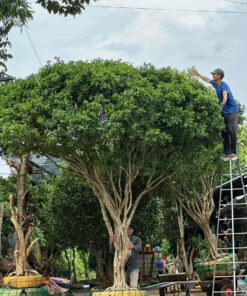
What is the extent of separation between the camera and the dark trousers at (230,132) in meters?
11.6

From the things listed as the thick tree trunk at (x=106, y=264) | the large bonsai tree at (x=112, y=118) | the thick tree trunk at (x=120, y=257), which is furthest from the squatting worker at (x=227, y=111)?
the thick tree trunk at (x=106, y=264)

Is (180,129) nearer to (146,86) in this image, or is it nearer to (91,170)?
(146,86)

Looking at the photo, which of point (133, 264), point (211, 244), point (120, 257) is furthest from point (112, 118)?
point (211, 244)

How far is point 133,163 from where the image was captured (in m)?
11.7

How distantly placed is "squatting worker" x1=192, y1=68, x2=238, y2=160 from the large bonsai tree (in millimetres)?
280

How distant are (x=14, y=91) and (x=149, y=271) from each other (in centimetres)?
1214

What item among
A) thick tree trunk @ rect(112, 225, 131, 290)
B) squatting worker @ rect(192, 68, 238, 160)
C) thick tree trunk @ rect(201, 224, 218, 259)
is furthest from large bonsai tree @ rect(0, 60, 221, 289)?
thick tree trunk @ rect(201, 224, 218, 259)

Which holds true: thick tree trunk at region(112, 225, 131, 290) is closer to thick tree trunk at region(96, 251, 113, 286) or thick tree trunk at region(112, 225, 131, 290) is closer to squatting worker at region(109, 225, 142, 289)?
squatting worker at region(109, 225, 142, 289)

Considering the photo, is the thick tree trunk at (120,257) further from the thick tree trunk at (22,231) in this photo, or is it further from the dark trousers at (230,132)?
the thick tree trunk at (22,231)

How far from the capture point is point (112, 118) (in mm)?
10195

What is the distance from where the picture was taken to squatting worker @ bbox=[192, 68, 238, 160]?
37.4 feet

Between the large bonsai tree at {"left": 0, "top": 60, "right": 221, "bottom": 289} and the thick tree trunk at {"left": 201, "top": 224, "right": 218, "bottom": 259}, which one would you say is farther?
the thick tree trunk at {"left": 201, "top": 224, "right": 218, "bottom": 259}

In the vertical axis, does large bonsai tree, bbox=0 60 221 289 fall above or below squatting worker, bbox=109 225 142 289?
above

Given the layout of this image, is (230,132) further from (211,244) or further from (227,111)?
(211,244)
